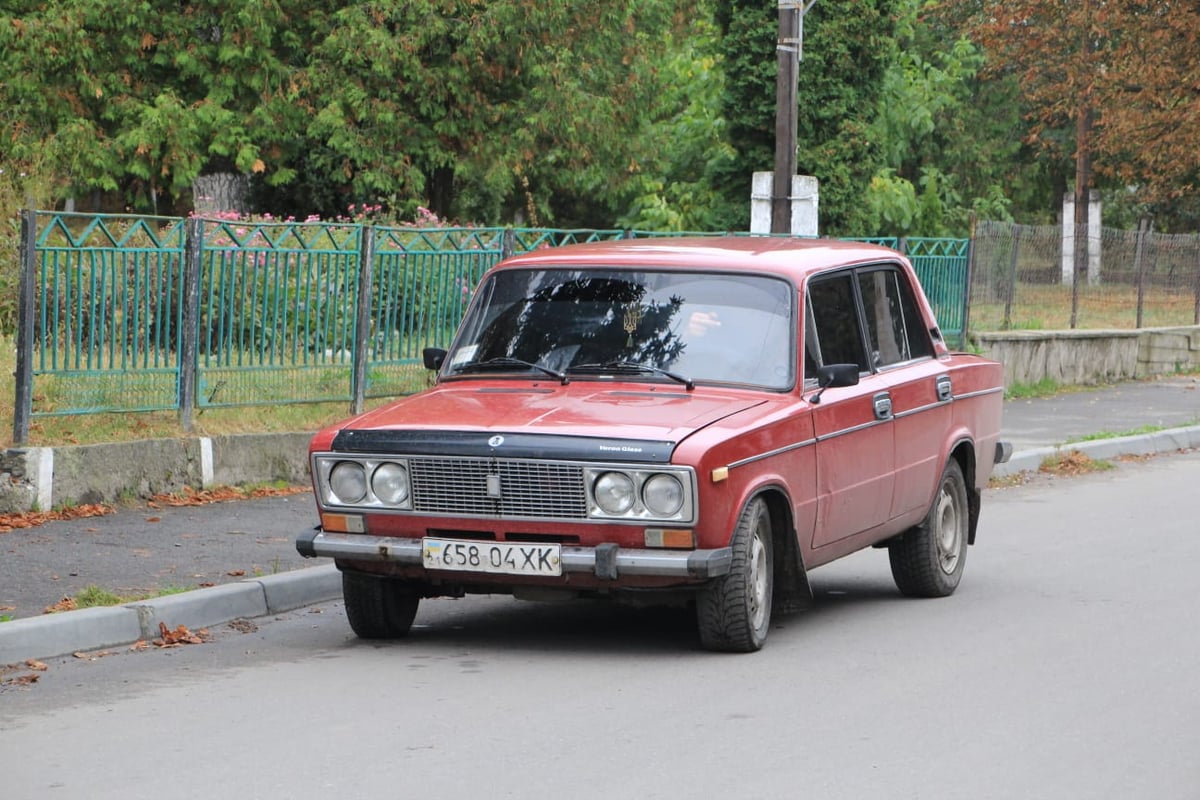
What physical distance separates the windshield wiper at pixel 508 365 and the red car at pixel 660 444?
0.01m

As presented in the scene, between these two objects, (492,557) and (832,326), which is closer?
(492,557)

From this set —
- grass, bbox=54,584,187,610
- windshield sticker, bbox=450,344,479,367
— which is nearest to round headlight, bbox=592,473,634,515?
windshield sticker, bbox=450,344,479,367

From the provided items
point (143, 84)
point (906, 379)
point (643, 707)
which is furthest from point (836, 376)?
point (143, 84)

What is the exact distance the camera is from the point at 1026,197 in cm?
6750

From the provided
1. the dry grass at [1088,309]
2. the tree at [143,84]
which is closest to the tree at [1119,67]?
the dry grass at [1088,309]

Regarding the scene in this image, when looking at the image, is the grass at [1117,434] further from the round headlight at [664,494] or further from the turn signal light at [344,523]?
the turn signal light at [344,523]

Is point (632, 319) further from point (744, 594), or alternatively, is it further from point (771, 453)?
point (744, 594)

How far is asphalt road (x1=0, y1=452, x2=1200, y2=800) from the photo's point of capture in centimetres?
570

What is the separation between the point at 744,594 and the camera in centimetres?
762

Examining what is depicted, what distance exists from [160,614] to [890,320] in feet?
12.8

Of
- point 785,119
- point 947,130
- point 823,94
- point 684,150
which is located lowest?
point 785,119

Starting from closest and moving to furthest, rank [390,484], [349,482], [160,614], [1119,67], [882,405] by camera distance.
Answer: [390,484] < [349,482] < [160,614] < [882,405] < [1119,67]

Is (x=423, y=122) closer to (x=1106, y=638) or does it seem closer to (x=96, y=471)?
(x=96, y=471)

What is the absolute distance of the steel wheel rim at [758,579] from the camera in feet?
25.4
